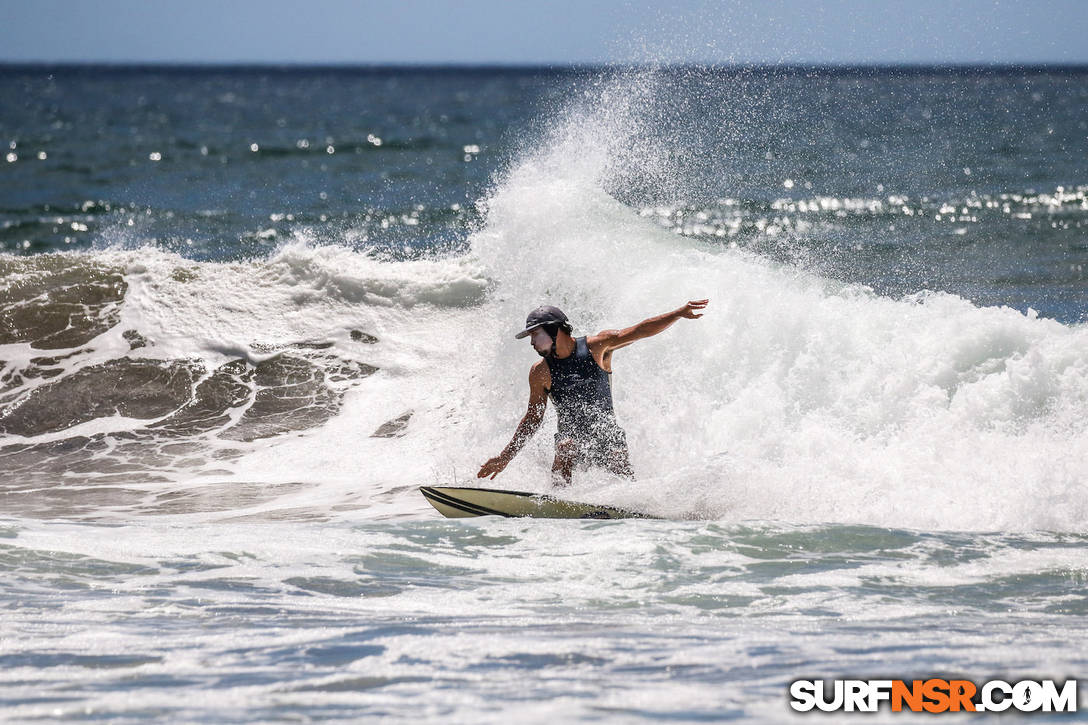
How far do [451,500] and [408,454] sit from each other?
9.31 feet

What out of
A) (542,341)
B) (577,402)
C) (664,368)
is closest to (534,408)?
(577,402)

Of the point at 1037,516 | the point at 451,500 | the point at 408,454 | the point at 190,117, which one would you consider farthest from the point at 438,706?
the point at 190,117

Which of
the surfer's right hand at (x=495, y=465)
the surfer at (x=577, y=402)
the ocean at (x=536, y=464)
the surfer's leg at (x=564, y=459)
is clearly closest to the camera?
the ocean at (x=536, y=464)

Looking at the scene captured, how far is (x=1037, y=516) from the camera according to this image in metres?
7.01

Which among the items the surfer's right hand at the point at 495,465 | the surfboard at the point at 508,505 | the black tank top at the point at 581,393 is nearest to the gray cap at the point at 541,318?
the black tank top at the point at 581,393

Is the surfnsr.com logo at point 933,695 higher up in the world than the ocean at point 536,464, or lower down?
lower down

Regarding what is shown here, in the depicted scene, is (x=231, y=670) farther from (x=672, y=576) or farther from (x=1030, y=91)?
(x=1030, y=91)

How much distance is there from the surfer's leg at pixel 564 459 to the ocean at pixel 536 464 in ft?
0.48

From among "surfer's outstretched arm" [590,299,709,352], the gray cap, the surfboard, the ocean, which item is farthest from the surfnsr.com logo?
the gray cap

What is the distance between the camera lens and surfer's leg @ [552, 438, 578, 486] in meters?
7.91

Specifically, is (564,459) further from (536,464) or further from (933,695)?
(933,695)

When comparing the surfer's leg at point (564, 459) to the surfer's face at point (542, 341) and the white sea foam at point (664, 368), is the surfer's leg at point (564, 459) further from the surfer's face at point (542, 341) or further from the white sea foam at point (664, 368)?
the surfer's face at point (542, 341)

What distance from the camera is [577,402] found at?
25.8 ft

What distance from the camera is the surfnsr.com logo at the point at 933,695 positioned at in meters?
4.07
